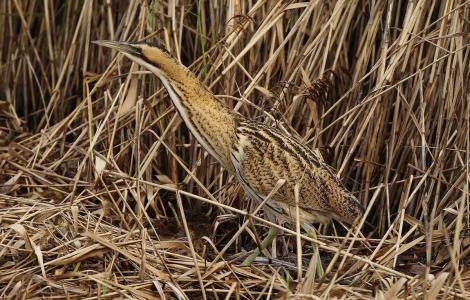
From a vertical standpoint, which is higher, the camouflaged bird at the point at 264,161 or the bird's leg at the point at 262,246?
the camouflaged bird at the point at 264,161

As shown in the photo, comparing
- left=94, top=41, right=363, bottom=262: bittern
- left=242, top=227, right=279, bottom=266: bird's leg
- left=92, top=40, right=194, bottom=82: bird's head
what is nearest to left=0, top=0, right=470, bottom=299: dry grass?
left=242, top=227, right=279, bottom=266: bird's leg

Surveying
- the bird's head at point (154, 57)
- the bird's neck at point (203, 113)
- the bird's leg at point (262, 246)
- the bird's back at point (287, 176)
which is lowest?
the bird's leg at point (262, 246)

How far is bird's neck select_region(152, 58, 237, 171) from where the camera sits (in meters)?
3.20

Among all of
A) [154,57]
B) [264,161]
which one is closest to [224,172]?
[264,161]

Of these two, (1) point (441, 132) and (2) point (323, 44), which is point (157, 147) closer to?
(2) point (323, 44)

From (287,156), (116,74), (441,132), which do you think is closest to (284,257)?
(287,156)

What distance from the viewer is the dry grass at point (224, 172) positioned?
10.3 ft

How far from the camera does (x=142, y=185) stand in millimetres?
3738

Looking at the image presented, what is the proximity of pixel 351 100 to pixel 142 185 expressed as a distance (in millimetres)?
906

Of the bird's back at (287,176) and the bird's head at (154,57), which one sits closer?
the bird's head at (154,57)

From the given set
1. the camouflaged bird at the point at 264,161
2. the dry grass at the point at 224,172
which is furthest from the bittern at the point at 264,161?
the dry grass at the point at 224,172

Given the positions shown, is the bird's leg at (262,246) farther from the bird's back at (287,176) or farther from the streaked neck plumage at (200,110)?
the streaked neck plumage at (200,110)

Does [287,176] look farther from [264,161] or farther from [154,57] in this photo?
[154,57]

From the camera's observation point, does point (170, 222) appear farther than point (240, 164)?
Yes
